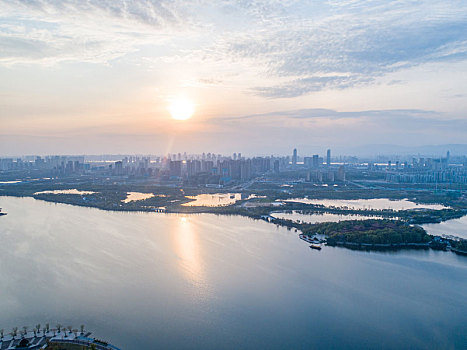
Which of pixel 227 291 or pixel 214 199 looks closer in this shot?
pixel 227 291

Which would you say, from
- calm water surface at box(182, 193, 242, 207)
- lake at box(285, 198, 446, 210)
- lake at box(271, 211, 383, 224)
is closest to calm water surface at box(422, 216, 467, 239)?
lake at box(271, 211, 383, 224)

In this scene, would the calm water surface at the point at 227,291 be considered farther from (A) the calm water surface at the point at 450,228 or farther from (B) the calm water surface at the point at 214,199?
(B) the calm water surface at the point at 214,199

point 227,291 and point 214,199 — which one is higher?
point 214,199

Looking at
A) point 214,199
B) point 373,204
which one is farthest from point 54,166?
point 373,204

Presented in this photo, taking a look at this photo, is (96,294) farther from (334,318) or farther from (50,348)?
(334,318)

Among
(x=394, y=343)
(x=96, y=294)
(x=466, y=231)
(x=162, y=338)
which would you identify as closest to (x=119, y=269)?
(x=96, y=294)

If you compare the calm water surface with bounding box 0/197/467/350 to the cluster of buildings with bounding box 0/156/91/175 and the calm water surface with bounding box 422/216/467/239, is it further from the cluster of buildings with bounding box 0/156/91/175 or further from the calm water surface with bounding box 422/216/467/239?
the cluster of buildings with bounding box 0/156/91/175

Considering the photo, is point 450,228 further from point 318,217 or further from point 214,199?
point 214,199

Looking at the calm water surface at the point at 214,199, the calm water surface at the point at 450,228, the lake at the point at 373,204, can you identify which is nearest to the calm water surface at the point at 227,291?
the calm water surface at the point at 450,228
